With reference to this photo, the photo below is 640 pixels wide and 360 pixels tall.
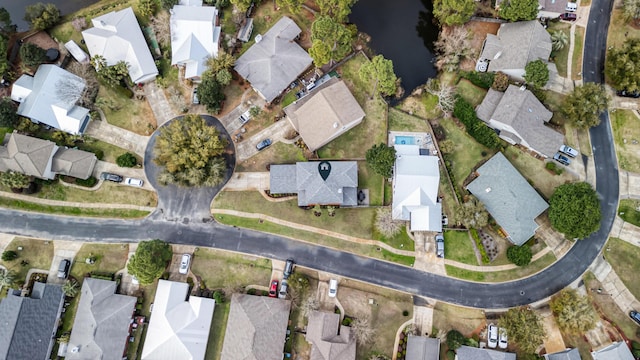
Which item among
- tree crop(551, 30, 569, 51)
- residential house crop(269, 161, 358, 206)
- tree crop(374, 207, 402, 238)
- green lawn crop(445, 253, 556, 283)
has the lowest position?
green lawn crop(445, 253, 556, 283)

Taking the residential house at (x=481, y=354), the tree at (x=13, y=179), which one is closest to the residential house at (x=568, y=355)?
the residential house at (x=481, y=354)

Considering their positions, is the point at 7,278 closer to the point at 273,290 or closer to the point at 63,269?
the point at 63,269

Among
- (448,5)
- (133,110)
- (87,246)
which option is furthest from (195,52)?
(448,5)

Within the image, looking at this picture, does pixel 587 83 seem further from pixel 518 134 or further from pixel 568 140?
pixel 518 134

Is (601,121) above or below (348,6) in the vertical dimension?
below

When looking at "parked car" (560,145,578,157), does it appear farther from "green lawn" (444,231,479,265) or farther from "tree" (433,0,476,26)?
"tree" (433,0,476,26)

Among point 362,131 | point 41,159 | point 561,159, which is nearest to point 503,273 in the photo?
point 561,159

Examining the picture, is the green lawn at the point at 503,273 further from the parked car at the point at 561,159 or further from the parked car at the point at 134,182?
the parked car at the point at 134,182

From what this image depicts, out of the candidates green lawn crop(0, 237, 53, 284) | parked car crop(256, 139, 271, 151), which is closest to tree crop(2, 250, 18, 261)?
green lawn crop(0, 237, 53, 284)
